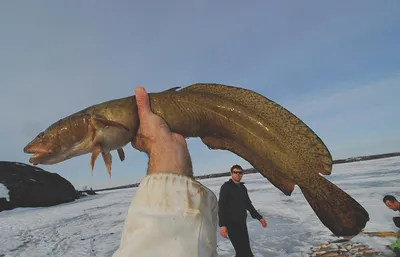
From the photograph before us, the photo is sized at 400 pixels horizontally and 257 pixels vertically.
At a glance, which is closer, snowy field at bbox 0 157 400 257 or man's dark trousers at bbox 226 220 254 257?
man's dark trousers at bbox 226 220 254 257

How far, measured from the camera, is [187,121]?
2465 millimetres

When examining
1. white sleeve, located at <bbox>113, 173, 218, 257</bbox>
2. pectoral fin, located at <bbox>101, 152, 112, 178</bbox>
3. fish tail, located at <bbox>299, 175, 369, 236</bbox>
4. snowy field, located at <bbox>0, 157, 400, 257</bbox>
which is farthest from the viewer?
snowy field, located at <bbox>0, 157, 400, 257</bbox>

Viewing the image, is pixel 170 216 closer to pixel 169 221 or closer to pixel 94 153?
pixel 169 221

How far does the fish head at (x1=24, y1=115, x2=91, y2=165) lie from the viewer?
272cm

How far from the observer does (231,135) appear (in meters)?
2.51

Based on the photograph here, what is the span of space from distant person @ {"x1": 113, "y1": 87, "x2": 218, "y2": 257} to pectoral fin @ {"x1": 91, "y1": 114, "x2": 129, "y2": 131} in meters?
1.05

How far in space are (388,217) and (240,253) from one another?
17.5 feet

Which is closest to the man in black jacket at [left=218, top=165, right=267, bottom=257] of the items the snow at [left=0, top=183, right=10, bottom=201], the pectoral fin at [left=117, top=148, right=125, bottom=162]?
the pectoral fin at [left=117, top=148, right=125, bottom=162]

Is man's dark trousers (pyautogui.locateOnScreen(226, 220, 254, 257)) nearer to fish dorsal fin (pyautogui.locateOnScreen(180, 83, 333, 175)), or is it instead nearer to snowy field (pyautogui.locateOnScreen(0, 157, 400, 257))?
snowy field (pyautogui.locateOnScreen(0, 157, 400, 257))

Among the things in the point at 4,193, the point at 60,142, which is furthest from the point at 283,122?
the point at 4,193

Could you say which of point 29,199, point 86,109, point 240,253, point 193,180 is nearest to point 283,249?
point 240,253

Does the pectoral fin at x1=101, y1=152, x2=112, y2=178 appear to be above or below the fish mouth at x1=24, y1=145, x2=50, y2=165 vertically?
below

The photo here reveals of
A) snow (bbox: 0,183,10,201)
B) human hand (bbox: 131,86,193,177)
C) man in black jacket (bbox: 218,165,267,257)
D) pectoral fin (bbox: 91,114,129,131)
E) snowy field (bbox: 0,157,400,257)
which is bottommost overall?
snowy field (bbox: 0,157,400,257)

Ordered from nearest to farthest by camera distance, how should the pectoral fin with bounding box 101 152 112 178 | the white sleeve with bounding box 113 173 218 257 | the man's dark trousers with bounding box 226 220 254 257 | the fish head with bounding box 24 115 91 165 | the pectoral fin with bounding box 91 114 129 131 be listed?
1. the white sleeve with bounding box 113 173 218 257
2. the pectoral fin with bounding box 91 114 129 131
3. the pectoral fin with bounding box 101 152 112 178
4. the fish head with bounding box 24 115 91 165
5. the man's dark trousers with bounding box 226 220 254 257
